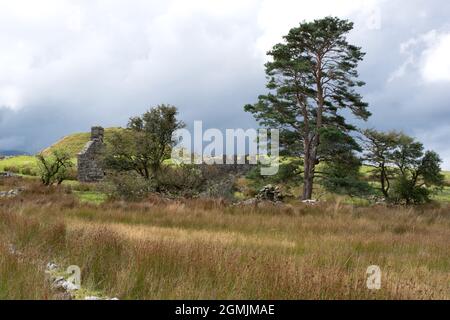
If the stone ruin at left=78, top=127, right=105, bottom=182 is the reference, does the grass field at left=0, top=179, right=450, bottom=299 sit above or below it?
below

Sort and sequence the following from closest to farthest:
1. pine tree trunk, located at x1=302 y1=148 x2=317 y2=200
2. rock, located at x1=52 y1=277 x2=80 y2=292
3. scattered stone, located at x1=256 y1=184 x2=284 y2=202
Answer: rock, located at x1=52 y1=277 x2=80 y2=292, scattered stone, located at x1=256 y1=184 x2=284 y2=202, pine tree trunk, located at x1=302 y1=148 x2=317 y2=200

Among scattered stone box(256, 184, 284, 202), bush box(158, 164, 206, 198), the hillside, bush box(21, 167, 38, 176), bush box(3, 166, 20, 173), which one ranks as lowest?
scattered stone box(256, 184, 284, 202)

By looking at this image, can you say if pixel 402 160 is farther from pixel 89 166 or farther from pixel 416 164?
pixel 89 166

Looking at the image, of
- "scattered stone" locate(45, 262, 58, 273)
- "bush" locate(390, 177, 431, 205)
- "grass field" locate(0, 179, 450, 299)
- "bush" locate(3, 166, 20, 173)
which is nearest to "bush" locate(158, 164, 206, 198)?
"bush" locate(390, 177, 431, 205)

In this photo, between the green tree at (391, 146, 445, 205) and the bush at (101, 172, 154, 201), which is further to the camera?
the green tree at (391, 146, 445, 205)

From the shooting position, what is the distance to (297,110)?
92.7ft

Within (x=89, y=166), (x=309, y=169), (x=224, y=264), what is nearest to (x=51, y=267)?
(x=224, y=264)

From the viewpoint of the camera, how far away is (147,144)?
27.8 metres

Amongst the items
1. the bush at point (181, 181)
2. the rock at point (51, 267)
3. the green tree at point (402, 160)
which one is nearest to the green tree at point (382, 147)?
the green tree at point (402, 160)

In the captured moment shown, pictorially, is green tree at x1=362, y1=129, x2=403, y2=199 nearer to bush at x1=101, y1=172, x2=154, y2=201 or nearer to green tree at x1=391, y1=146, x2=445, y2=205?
green tree at x1=391, y1=146, x2=445, y2=205

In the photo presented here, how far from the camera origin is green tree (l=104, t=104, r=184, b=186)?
28.2 m

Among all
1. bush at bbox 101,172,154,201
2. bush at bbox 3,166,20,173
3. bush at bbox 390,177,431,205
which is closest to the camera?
bush at bbox 101,172,154,201

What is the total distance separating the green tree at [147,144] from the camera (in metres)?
28.2
